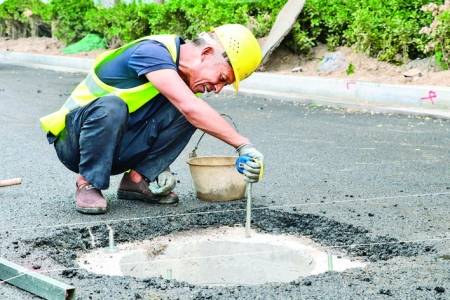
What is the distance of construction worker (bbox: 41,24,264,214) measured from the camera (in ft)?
13.1

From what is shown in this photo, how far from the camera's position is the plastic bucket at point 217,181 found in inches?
189

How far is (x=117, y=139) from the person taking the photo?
14.6ft

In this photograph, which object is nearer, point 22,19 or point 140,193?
point 140,193

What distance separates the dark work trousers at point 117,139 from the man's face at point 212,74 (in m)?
0.48

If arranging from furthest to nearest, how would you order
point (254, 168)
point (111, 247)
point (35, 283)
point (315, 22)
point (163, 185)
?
point (315, 22) < point (163, 185) < point (111, 247) < point (254, 168) < point (35, 283)

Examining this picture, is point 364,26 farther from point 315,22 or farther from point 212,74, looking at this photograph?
point 212,74

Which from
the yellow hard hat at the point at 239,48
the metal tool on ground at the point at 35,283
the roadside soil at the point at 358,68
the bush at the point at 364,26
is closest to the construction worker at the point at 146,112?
the yellow hard hat at the point at 239,48

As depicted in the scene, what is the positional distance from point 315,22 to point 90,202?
28.2 feet

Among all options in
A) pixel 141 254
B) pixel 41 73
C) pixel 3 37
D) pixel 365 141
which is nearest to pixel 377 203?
pixel 141 254

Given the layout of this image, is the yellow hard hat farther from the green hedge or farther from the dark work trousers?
the green hedge

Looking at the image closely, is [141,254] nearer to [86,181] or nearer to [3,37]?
[86,181]

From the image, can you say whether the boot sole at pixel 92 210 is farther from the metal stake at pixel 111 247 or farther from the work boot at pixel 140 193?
the metal stake at pixel 111 247

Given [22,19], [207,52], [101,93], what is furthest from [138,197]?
[22,19]

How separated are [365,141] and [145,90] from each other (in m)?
3.37
